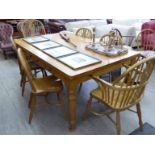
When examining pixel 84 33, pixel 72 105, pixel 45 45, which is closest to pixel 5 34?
pixel 84 33

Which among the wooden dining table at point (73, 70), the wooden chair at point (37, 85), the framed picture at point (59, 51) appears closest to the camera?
the wooden dining table at point (73, 70)

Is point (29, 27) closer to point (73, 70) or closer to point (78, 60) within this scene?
point (78, 60)

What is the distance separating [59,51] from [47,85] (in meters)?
0.46

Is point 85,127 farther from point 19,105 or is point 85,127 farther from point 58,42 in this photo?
point 58,42

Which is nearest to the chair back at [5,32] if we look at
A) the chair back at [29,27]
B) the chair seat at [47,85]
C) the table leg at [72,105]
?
the chair back at [29,27]

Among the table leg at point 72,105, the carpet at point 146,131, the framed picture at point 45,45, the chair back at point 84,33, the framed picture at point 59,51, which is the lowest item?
the carpet at point 146,131

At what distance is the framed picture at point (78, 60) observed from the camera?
2004mm

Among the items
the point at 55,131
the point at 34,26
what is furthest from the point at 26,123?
the point at 34,26

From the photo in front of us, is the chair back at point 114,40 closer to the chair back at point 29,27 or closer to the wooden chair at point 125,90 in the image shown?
the wooden chair at point 125,90

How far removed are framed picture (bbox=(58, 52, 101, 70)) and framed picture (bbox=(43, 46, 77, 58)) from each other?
0.09 m

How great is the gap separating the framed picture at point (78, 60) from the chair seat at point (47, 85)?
0.34 metres

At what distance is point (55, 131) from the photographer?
2193 millimetres
